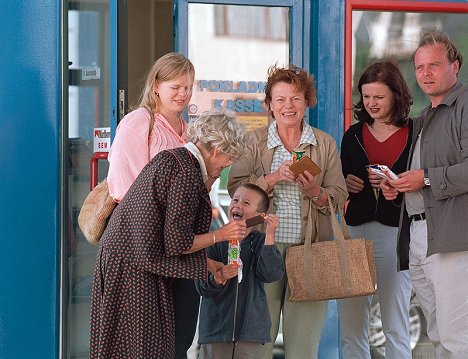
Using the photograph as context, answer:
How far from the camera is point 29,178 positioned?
17.3 ft

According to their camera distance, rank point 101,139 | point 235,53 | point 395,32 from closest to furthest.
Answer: point 101,139
point 235,53
point 395,32

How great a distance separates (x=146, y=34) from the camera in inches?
249

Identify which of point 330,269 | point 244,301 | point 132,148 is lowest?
point 244,301

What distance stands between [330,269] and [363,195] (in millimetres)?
611

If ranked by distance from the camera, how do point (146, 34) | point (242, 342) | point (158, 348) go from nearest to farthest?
point (158, 348) → point (242, 342) → point (146, 34)

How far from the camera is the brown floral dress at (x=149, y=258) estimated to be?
12.1 ft

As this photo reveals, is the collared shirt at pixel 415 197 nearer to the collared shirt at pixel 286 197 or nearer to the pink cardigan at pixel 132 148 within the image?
the collared shirt at pixel 286 197

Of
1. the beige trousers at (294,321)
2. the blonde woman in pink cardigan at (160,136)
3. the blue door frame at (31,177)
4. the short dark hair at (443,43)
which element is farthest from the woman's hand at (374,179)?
the blue door frame at (31,177)

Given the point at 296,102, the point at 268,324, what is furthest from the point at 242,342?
the point at 296,102

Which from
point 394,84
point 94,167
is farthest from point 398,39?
point 94,167

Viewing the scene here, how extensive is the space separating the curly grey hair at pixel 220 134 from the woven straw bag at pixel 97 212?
70cm

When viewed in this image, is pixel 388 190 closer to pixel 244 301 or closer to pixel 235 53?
pixel 244 301

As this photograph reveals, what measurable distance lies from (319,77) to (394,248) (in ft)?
4.04

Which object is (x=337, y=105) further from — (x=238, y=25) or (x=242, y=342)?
(x=242, y=342)
